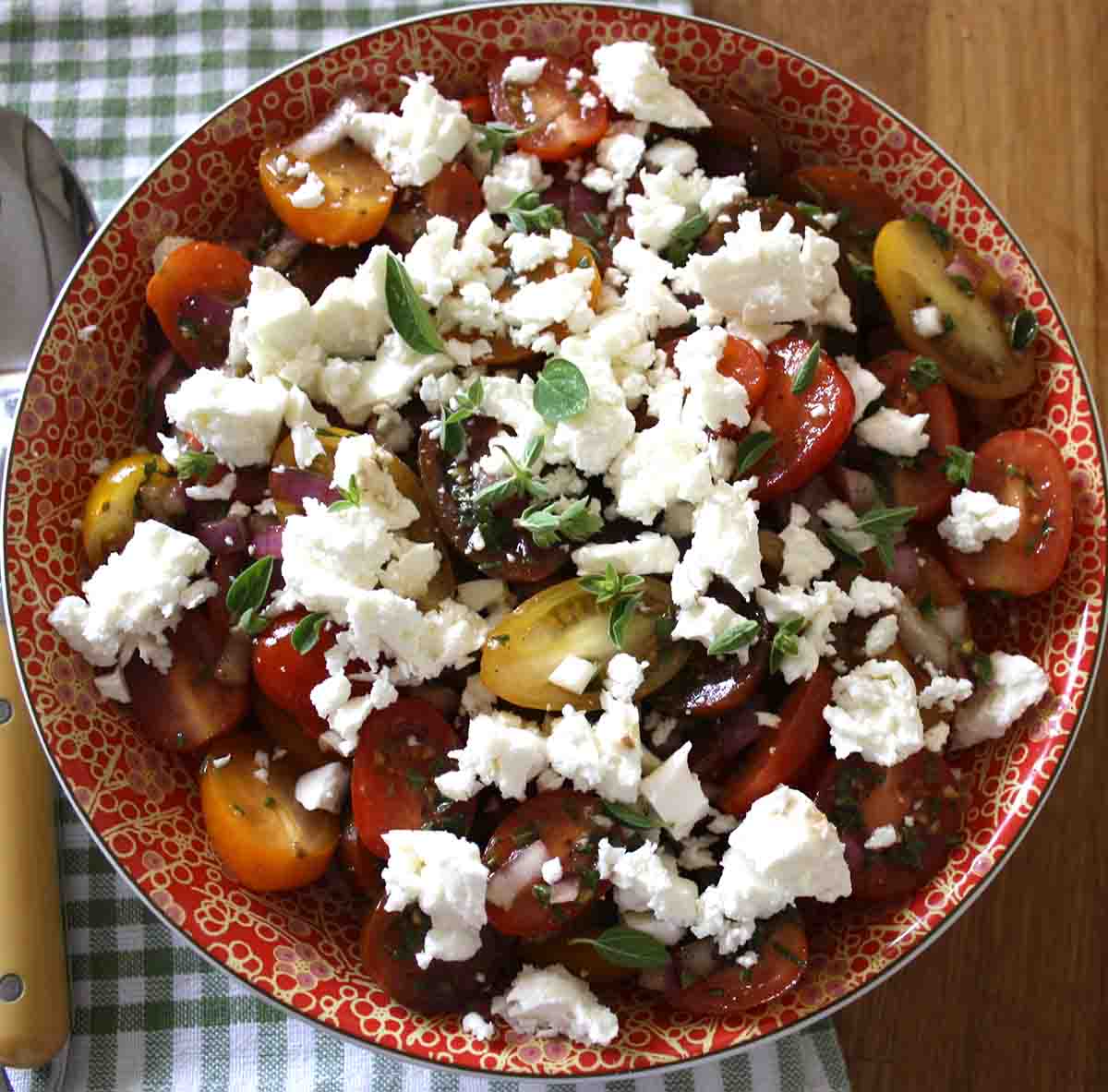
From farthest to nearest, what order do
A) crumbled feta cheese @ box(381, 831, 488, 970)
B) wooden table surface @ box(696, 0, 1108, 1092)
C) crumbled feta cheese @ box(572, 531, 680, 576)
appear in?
wooden table surface @ box(696, 0, 1108, 1092)
crumbled feta cheese @ box(572, 531, 680, 576)
crumbled feta cheese @ box(381, 831, 488, 970)

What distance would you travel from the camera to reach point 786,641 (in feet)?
5.74

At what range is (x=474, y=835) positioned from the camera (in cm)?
182

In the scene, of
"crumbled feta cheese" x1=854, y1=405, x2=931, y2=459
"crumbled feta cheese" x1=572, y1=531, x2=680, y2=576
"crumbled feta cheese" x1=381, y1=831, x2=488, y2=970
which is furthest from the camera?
"crumbled feta cheese" x1=854, y1=405, x2=931, y2=459

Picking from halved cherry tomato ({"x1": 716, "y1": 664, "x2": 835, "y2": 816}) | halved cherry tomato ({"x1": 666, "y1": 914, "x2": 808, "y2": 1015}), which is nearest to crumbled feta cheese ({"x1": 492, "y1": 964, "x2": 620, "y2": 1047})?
halved cherry tomato ({"x1": 666, "y1": 914, "x2": 808, "y2": 1015})

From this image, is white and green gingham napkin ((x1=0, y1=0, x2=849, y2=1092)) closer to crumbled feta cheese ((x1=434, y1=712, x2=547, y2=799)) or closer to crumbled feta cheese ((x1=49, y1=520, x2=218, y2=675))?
crumbled feta cheese ((x1=49, y1=520, x2=218, y2=675))

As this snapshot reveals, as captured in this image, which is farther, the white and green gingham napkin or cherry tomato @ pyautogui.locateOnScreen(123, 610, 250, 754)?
the white and green gingham napkin

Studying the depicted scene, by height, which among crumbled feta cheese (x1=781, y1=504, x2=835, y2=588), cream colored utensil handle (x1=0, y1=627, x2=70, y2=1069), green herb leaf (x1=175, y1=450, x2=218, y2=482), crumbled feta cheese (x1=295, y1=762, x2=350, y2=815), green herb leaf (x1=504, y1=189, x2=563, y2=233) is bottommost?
cream colored utensil handle (x1=0, y1=627, x2=70, y2=1069)

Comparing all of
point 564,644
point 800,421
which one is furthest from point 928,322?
point 564,644

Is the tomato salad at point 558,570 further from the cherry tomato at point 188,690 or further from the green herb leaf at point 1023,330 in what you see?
the green herb leaf at point 1023,330

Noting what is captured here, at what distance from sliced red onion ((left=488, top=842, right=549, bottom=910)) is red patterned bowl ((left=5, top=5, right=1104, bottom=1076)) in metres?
0.24

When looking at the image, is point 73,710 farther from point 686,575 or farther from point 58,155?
point 58,155

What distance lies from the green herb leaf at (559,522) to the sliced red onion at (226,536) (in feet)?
1.42

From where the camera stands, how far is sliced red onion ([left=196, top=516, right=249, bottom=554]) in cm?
183

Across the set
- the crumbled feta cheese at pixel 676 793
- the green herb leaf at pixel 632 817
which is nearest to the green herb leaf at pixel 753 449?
the crumbled feta cheese at pixel 676 793
